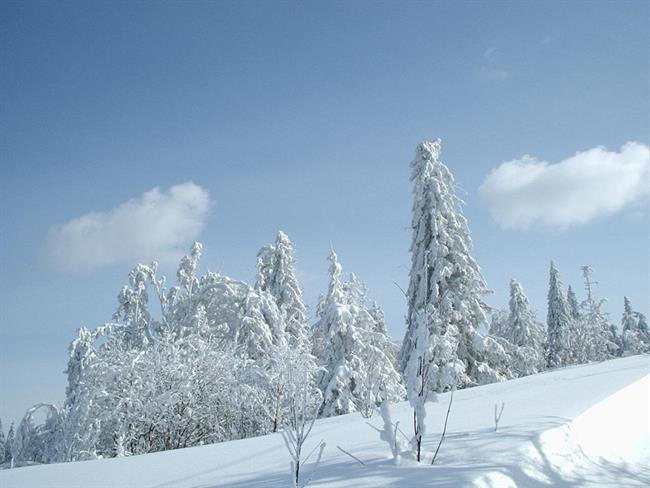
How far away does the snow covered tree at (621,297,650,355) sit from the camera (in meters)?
48.8

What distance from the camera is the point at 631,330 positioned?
166ft

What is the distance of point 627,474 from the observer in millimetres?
4977

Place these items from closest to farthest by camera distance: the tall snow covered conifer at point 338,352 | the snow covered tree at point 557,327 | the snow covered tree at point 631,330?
the tall snow covered conifer at point 338,352, the snow covered tree at point 557,327, the snow covered tree at point 631,330

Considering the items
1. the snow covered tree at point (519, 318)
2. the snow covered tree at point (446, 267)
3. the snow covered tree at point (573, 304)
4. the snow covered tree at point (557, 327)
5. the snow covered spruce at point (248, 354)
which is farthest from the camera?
the snow covered tree at point (573, 304)

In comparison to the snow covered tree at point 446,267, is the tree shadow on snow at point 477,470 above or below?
below

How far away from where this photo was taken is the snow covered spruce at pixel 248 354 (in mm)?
12430

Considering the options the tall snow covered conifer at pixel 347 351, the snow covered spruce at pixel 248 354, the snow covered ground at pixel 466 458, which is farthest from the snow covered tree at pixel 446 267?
the snow covered ground at pixel 466 458

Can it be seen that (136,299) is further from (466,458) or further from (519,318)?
(519,318)

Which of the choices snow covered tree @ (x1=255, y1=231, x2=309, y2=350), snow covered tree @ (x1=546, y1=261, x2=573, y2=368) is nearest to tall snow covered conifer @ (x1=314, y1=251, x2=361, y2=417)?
snow covered tree @ (x1=255, y1=231, x2=309, y2=350)

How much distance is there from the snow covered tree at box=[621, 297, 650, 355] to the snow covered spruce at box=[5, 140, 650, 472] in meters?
33.4

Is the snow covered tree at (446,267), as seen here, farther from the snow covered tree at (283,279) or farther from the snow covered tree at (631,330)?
the snow covered tree at (631,330)

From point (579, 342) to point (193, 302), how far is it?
1639 inches

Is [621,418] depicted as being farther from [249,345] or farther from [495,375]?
[249,345]

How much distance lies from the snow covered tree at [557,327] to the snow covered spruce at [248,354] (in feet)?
72.3
